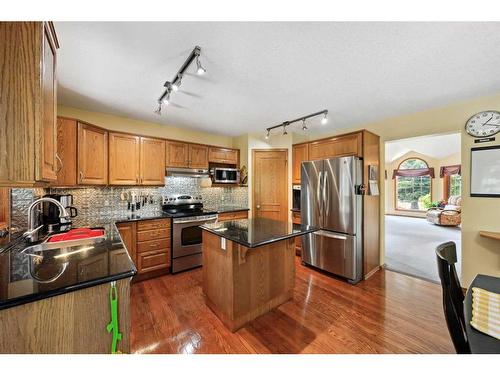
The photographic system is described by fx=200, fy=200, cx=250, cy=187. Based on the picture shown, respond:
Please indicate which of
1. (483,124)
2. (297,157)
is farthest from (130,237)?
(483,124)

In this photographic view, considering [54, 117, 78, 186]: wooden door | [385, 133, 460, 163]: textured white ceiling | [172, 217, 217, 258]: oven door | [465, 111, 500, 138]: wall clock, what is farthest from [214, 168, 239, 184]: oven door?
[385, 133, 460, 163]: textured white ceiling

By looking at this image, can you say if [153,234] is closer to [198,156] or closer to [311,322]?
[198,156]

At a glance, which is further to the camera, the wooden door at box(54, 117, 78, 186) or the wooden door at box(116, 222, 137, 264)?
the wooden door at box(116, 222, 137, 264)

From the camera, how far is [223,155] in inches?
164

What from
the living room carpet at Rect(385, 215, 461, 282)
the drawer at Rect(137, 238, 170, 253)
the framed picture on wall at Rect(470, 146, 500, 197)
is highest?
the framed picture on wall at Rect(470, 146, 500, 197)

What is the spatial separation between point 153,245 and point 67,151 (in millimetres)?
1601

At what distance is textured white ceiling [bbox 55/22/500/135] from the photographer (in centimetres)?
143

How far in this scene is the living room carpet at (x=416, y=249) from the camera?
329 centimetres

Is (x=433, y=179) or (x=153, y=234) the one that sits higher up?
(x=433, y=179)

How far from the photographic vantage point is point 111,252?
1.37m

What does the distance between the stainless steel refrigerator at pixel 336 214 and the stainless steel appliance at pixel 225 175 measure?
1.45 meters

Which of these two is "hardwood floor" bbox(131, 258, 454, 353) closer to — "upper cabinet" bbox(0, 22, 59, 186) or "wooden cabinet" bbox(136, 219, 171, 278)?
"wooden cabinet" bbox(136, 219, 171, 278)

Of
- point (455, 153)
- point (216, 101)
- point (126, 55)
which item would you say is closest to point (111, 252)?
point (126, 55)

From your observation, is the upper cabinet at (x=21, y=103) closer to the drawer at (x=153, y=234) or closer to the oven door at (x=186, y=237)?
the drawer at (x=153, y=234)
